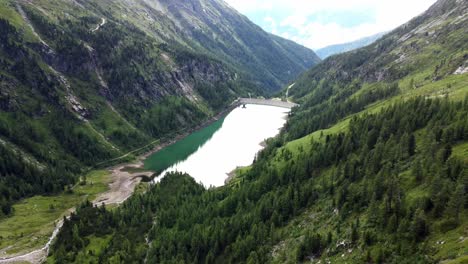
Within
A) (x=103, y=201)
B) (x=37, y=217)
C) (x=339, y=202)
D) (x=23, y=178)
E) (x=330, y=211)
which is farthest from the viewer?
(x=23, y=178)

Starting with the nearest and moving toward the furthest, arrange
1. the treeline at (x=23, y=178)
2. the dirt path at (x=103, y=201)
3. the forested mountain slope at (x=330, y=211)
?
Result: the forested mountain slope at (x=330, y=211)
the dirt path at (x=103, y=201)
the treeline at (x=23, y=178)

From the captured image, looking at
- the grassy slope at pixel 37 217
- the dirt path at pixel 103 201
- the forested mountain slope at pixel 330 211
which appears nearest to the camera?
the forested mountain slope at pixel 330 211

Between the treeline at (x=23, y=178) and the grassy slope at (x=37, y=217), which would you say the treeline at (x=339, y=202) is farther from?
the treeline at (x=23, y=178)

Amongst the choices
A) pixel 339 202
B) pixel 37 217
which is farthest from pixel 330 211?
pixel 37 217

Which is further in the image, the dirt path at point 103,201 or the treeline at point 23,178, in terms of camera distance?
the treeline at point 23,178

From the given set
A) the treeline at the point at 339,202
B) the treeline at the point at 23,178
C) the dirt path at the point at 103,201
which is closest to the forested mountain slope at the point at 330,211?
the treeline at the point at 339,202

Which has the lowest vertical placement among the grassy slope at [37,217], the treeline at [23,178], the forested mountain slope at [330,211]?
the forested mountain slope at [330,211]

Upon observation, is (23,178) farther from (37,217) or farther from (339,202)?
(339,202)

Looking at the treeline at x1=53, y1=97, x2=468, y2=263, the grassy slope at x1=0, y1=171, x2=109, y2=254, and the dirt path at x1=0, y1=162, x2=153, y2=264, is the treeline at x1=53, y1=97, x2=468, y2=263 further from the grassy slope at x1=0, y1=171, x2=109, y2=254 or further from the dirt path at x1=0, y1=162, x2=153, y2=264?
the grassy slope at x1=0, y1=171, x2=109, y2=254
